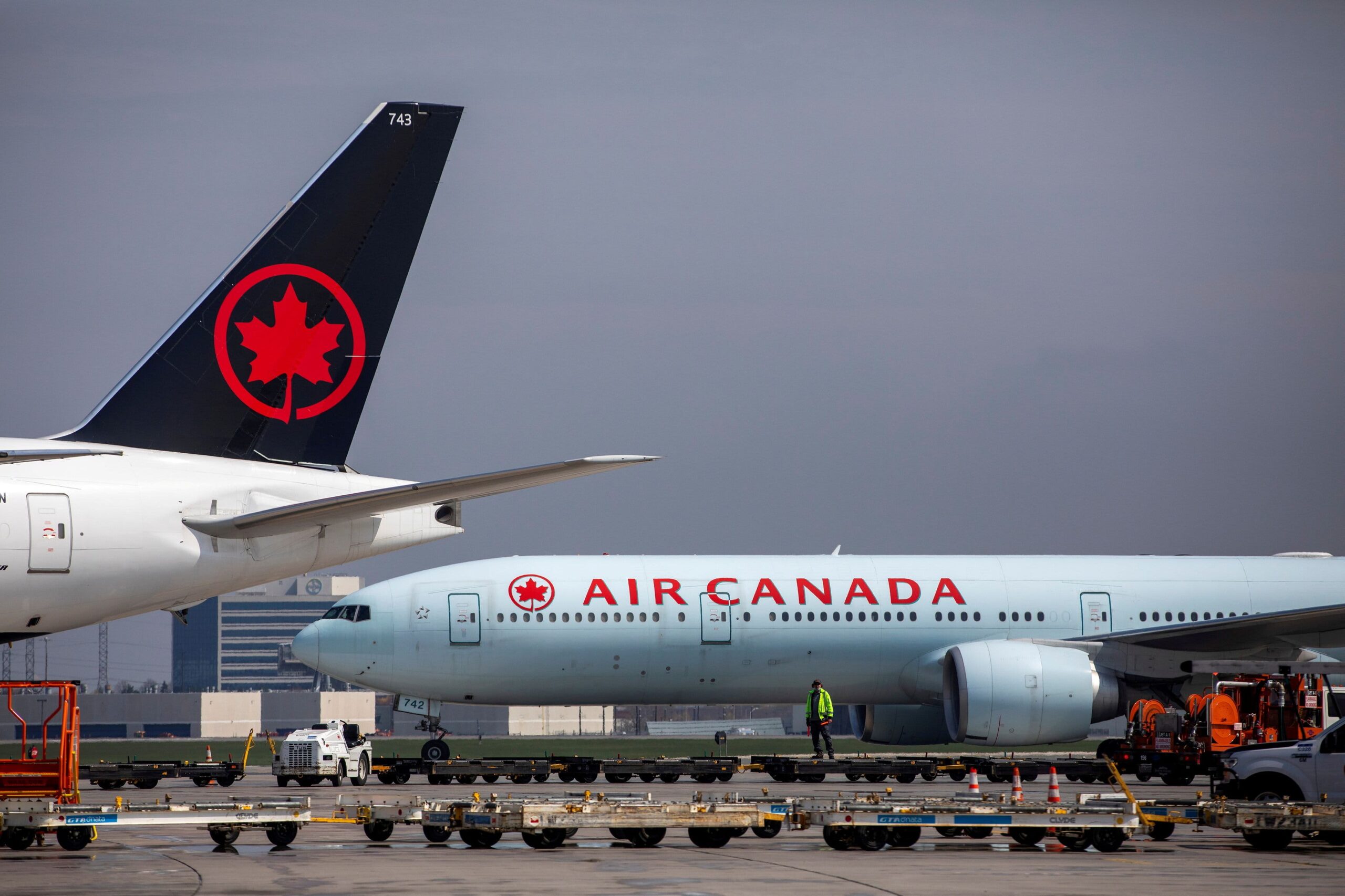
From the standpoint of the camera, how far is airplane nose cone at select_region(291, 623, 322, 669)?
27380 millimetres

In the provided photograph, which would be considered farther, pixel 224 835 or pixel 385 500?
pixel 224 835

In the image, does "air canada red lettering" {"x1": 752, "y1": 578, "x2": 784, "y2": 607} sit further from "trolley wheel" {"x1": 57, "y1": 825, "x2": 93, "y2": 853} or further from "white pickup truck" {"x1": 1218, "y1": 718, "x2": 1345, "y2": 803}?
"trolley wheel" {"x1": 57, "y1": 825, "x2": 93, "y2": 853}

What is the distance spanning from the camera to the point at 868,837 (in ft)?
51.5

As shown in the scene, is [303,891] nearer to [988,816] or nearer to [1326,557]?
[988,816]

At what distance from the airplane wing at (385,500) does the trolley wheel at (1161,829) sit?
26.1 feet

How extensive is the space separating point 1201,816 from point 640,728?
213ft

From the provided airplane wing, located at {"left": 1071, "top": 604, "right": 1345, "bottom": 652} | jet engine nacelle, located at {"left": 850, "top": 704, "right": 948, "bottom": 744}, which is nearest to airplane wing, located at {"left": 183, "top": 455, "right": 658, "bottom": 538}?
airplane wing, located at {"left": 1071, "top": 604, "right": 1345, "bottom": 652}

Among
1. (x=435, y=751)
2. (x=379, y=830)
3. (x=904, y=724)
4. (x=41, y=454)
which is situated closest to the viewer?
(x=41, y=454)

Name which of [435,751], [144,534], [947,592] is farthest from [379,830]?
[947,592]

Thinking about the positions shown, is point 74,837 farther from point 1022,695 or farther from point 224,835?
point 1022,695

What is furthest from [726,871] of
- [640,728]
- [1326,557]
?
[640,728]

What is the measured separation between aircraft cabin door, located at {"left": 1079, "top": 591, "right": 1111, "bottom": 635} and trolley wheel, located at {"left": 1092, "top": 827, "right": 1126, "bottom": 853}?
1382 centimetres

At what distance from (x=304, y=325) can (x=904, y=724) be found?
19084mm

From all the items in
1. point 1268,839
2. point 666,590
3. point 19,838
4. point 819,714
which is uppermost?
point 666,590
